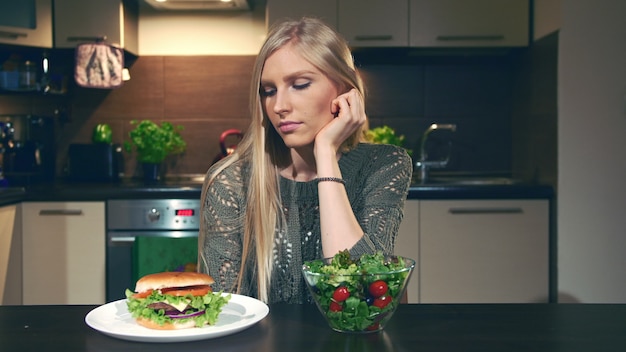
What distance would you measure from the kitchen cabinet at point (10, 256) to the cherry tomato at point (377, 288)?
7.74ft

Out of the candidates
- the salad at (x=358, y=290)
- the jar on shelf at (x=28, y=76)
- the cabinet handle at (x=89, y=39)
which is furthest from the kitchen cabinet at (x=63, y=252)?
the salad at (x=358, y=290)

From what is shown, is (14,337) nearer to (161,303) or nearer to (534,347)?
(161,303)

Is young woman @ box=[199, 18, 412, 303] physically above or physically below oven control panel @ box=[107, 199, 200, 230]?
above

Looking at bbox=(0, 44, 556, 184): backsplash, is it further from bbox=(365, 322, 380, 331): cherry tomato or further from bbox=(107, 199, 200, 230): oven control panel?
bbox=(365, 322, 380, 331): cherry tomato

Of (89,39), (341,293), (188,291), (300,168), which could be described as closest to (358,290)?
(341,293)

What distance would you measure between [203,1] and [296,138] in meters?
1.99

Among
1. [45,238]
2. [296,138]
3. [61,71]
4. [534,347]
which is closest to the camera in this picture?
[534,347]

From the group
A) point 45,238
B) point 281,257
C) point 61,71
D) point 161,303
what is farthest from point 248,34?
point 161,303

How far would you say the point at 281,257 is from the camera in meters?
1.82

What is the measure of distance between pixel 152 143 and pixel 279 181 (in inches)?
70.9

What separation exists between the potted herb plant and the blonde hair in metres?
1.80

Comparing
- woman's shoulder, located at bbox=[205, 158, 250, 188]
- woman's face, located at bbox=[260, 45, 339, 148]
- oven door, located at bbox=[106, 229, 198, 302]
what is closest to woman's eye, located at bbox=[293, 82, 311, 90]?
woman's face, located at bbox=[260, 45, 339, 148]

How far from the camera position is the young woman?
65.8 inches

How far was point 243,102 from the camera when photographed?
386cm
